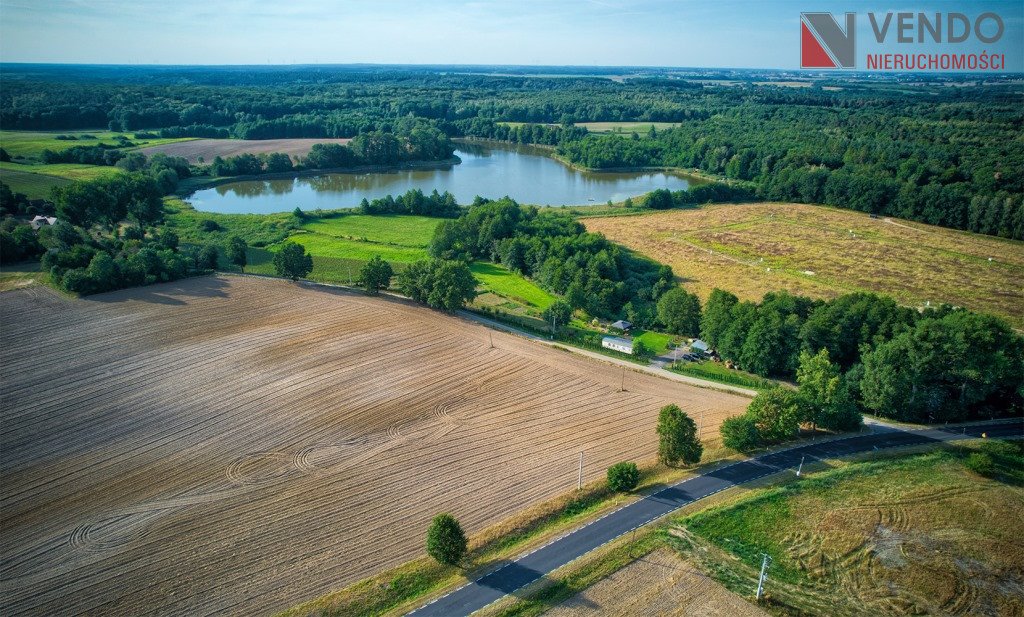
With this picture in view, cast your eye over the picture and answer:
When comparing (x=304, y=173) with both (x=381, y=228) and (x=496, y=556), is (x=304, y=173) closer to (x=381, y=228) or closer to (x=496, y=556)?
(x=381, y=228)

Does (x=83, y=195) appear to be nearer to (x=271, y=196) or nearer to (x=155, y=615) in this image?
(x=271, y=196)

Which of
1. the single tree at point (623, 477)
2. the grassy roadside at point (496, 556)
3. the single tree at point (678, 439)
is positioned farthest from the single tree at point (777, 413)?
the single tree at point (623, 477)

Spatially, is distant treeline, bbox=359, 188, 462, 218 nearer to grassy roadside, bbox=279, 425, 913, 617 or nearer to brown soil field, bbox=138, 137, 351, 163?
brown soil field, bbox=138, 137, 351, 163

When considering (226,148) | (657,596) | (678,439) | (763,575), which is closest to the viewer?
(657,596)

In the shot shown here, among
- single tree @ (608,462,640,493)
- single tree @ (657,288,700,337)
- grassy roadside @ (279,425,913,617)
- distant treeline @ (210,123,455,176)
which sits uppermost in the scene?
distant treeline @ (210,123,455,176)

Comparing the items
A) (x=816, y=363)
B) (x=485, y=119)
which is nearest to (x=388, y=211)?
(x=816, y=363)

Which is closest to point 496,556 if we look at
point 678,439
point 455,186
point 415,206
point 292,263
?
point 678,439

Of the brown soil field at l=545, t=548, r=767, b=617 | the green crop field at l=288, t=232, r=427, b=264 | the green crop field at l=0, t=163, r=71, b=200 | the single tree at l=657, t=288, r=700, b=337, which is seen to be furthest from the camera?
the green crop field at l=0, t=163, r=71, b=200

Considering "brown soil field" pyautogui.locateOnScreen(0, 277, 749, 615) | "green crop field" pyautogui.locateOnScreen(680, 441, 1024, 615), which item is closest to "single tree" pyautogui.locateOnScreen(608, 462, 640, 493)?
"brown soil field" pyautogui.locateOnScreen(0, 277, 749, 615)
